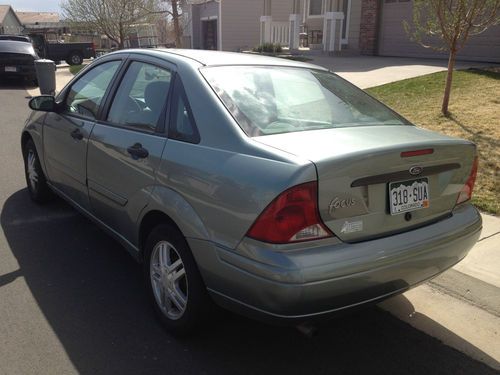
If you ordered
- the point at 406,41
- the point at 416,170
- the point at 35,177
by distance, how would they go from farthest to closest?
Answer: the point at 406,41 → the point at 35,177 → the point at 416,170

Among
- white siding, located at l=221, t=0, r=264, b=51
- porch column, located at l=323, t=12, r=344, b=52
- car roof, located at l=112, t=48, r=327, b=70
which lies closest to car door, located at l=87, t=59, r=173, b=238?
car roof, located at l=112, t=48, r=327, b=70

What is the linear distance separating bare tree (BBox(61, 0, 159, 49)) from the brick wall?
11.2 metres

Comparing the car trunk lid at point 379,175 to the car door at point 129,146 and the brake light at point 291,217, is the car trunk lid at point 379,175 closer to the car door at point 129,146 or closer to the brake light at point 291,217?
the brake light at point 291,217

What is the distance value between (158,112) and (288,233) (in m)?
1.35

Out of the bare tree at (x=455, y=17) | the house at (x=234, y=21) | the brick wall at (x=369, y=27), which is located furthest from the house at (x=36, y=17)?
the bare tree at (x=455, y=17)

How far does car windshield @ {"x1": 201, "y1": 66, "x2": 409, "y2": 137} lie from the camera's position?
9.61 ft

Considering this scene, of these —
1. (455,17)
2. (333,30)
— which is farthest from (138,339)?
(333,30)

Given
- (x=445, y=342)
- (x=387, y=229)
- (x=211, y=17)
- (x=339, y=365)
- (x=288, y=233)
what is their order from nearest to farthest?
(x=288, y=233), (x=387, y=229), (x=339, y=365), (x=445, y=342), (x=211, y=17)

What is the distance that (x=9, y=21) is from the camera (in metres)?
68.9

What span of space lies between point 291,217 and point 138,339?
4.46 ft

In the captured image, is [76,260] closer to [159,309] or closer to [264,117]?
[159,309]

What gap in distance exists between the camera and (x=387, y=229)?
267 centimetres

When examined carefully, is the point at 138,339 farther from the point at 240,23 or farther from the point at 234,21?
the point at 240,23

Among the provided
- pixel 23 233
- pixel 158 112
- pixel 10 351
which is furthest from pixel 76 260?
pixel 158 112
